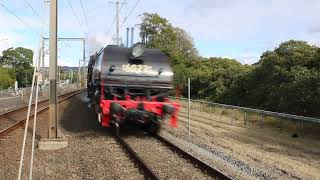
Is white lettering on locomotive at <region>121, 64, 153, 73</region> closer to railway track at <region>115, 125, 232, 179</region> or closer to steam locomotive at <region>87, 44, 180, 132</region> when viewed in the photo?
steam locomotive at <region>87, 44, 180, 132</region>

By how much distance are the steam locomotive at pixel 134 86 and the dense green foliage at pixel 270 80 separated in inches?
258

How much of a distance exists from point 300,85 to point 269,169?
33.0ft

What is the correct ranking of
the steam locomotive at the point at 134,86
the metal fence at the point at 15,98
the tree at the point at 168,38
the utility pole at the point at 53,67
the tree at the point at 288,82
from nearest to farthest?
the utility pole at the point at 53,67 < the steam locomotive at the point at 134,86 < the tree at the point at 288,82 < the metal fence at the point at 15,98 < the tree at the point at 168,38

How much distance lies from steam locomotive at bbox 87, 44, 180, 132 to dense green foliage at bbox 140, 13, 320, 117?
258 inches

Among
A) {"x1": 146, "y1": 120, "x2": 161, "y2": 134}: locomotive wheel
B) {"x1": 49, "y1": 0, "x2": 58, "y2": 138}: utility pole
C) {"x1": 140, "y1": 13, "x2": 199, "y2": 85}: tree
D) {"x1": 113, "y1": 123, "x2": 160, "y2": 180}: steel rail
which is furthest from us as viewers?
{"x1": 140, "y1": 13, "x2": 199, "y2": 85}: tree

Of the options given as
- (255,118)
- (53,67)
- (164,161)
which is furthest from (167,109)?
(255,118)

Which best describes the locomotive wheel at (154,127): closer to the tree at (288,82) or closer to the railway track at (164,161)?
the railway track at (164,161)

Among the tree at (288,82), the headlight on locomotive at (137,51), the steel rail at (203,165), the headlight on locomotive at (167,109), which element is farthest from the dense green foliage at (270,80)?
the steel rail at (203,165)

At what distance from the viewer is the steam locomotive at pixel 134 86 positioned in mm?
15141

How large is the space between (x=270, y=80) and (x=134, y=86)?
1351 cm

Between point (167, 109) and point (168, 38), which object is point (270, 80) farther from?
point (168, 38)

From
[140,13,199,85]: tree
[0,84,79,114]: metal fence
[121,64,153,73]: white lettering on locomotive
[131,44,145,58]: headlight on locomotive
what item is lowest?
[0,84,79,114]: metal fence

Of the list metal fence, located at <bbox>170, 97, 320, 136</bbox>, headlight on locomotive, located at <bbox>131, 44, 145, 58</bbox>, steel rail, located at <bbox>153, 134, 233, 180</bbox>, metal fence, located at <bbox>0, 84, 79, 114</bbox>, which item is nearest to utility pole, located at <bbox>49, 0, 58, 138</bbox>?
headlight on locomotive, located at <bbox>131, 44, 145, 58</bbox>

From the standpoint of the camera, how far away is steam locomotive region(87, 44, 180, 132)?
49.7 ft
